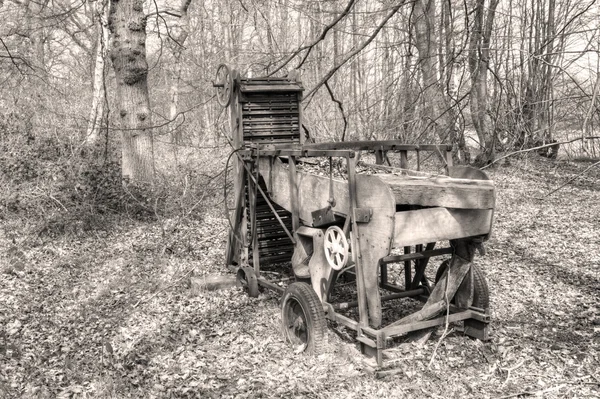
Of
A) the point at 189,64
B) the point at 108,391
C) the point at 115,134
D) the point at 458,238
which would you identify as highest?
the point at 189,64

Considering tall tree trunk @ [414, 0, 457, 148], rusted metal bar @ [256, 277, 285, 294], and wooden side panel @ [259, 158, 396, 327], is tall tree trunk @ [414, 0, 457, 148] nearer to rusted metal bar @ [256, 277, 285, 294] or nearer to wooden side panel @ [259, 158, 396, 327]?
wooden side panel @ [259, 158, 396, 327]

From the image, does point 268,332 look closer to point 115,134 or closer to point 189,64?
point 115,134

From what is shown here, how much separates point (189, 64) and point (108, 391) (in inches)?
763

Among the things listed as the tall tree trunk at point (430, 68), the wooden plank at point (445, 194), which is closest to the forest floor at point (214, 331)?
the wooden plank at point (445, 194)

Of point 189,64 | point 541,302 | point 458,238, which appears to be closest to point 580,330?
point 541,302

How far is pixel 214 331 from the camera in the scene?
18.1 feet

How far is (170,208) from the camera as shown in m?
9.46

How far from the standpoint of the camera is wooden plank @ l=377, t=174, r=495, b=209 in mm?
4160

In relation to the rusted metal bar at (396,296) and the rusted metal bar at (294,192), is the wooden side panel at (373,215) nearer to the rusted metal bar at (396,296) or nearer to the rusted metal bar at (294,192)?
the rusted metal bar at (294,192)

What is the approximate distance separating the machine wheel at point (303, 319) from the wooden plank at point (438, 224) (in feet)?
3.35

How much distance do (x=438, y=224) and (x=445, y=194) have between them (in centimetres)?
23

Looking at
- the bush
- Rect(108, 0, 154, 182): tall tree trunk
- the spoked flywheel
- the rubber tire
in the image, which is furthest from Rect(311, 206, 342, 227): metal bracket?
Rect(108, 0, 154, 182): tall tree trunk

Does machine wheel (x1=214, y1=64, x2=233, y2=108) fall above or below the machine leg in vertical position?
above

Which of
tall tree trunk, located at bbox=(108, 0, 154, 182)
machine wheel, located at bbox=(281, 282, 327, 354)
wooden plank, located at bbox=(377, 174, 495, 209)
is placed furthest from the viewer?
tall tree trunk, located at bbox=(108, 0, 154, 182)
